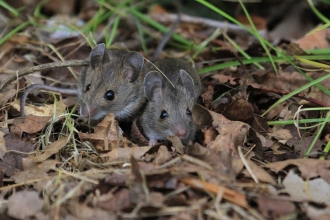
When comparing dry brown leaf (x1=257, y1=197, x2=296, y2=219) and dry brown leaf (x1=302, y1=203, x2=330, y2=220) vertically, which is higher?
dry brown leaf (x1=257, y1=197, x2=296, y2=219)

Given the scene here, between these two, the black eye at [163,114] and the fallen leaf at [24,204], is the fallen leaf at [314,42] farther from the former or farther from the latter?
the fallen leaf at [24,204]

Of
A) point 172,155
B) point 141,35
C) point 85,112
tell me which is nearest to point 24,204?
point 172,155

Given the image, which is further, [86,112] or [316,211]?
[86,112]

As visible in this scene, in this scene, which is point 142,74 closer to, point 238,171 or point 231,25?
point 238,171

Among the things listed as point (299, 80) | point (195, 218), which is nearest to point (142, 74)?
point (299, 80)

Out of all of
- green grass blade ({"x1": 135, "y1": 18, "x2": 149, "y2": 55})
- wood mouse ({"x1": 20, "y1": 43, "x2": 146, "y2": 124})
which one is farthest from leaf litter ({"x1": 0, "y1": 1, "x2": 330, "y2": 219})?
green grass blade ({"x1": 135, "y1": 18, "x2": 149, "y2": 55})

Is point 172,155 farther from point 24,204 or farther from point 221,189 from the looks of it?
point 24,204

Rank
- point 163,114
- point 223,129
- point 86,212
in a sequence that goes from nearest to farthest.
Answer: point 86,212
point 223,129
point 163,114

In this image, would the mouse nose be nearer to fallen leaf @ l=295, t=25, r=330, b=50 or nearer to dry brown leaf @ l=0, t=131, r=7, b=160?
dry brown leaf @ l=0, t=131, r=7, b=160
